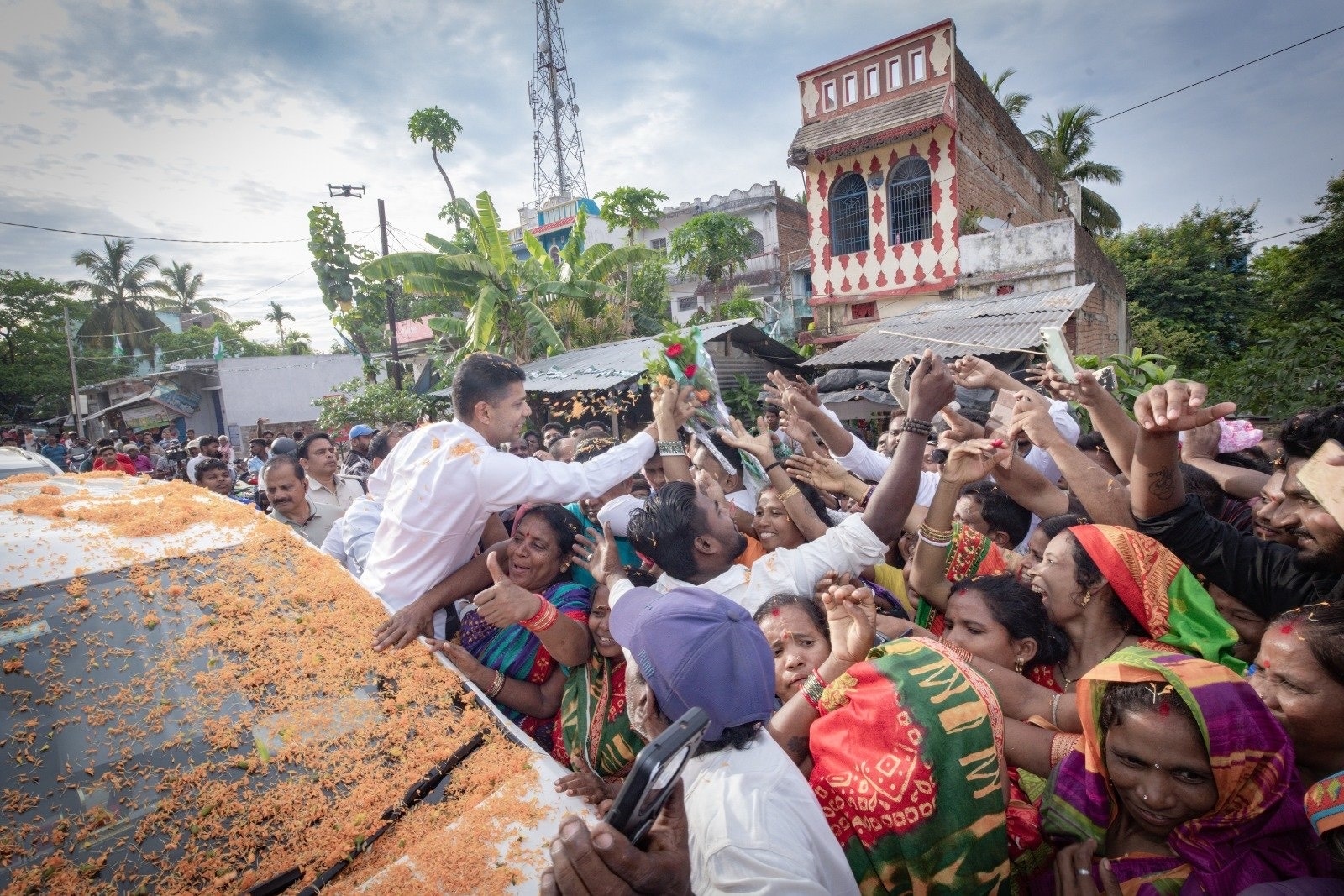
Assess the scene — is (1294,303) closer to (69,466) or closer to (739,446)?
(739,446)

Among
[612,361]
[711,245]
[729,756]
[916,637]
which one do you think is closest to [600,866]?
[729,756]

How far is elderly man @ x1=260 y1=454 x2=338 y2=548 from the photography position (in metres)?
4.80

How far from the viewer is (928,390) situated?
2.86 m

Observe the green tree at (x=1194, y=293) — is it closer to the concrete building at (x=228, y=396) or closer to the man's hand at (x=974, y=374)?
the man's hand at (x=974, y=374)

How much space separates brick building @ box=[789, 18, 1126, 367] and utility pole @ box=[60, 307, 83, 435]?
30790 mm

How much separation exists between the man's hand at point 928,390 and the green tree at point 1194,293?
73.2 feet

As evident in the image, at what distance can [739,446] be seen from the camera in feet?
11.2

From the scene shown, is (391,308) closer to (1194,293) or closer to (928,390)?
(928,390)

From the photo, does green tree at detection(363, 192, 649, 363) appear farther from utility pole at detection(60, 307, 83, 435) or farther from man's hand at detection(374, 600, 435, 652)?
utility pole at detection(60, 307, 83, 435)

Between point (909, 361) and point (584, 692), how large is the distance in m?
2.42

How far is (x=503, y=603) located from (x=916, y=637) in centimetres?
136

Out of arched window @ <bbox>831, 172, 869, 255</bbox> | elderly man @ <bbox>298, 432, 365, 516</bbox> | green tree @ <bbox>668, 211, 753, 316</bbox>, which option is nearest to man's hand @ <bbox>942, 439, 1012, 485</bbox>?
elderly man @ <bbox>298, 432, 365, 516</bbox>

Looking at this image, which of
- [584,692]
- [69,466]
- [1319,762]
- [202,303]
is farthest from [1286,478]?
[202,303]

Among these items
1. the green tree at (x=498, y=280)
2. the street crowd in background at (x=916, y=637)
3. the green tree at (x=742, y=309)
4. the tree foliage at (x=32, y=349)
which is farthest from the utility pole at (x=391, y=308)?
the tree foliage at (x=32, y=349)
